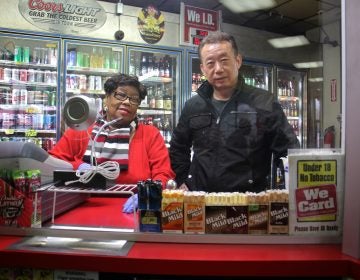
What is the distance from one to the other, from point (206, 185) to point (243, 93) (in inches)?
20.9

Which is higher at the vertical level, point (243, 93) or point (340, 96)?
point (243, 93)

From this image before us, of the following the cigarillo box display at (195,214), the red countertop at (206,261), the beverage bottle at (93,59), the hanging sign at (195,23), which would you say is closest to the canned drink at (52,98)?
the beverage bottle at (93,59)

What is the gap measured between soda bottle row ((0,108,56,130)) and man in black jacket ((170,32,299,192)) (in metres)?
2.62

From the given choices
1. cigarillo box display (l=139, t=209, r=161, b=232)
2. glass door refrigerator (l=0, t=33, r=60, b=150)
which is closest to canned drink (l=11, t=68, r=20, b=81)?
glass door refrigerator (l=0, t=33, r=60, b=150)

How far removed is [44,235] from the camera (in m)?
1.14

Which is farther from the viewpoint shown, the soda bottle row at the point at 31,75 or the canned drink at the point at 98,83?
the canned drink at the point at 98,83

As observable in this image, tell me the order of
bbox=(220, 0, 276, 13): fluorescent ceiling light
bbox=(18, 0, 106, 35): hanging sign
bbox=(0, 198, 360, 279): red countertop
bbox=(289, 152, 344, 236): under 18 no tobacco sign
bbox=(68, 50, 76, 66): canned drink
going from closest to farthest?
bbox=(0, 198, 360, 279): red countertop → bbox=(289, 152, 344, 236): under 18 no tobacco sign → bbox=(220, 0, 276, 13): fluorescent ceiling light → bbox=(18, 0, 106, 35): hanging sign → bbox=(68, 50, 76, 66): canned drink

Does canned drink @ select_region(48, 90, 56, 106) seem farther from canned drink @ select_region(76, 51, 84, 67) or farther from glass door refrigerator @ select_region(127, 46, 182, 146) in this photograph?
glass door refrigerator @ select_region(127, 46, 182, 146)

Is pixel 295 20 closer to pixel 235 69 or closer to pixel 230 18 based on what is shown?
pixel 230 18

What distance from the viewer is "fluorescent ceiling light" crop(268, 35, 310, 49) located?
7.68 feet

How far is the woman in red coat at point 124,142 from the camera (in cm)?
162

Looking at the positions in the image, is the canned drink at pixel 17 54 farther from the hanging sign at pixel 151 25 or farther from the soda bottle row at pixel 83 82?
the hanging sign at pixel 151 25

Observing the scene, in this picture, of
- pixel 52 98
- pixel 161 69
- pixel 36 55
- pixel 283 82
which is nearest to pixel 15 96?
pixel 52 98

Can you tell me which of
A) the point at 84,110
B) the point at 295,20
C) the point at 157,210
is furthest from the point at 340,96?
the point at 295,20
